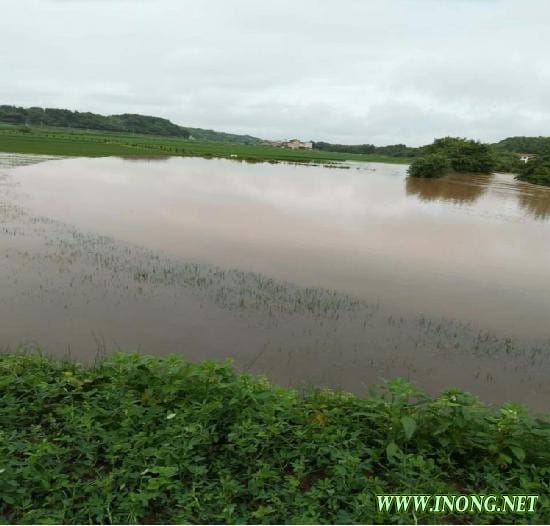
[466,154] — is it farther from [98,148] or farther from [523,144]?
[523,144]

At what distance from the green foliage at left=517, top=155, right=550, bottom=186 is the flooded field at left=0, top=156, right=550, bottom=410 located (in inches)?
1397

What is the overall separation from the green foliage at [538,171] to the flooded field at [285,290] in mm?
35476

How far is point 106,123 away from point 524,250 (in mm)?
143837

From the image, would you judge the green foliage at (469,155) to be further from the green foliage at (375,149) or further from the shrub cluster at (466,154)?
the green foliage at (375,149)

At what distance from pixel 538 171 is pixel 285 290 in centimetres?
5203

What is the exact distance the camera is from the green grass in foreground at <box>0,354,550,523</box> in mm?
2730

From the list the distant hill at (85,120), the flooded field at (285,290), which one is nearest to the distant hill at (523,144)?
the flooded field at (285,290)

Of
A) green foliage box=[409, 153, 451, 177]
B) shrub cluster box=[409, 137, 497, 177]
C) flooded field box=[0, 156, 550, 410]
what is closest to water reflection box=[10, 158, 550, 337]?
flooded field box=[0, 156, 550, 410]

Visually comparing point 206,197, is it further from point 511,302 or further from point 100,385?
point 100,385

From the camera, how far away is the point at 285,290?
362 inches

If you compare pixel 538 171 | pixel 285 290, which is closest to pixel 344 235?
pixel 285 290

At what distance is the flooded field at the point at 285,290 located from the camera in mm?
6406

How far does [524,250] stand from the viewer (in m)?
15.1

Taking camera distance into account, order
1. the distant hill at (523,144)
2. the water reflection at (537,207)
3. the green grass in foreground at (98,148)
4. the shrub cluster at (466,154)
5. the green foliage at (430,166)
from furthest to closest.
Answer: the distant hill at (523,144), the shrub cluster at (466,154), the green foliage at (430,166), the green grass in foreground at (98,148), the water reflection at (537,207)
